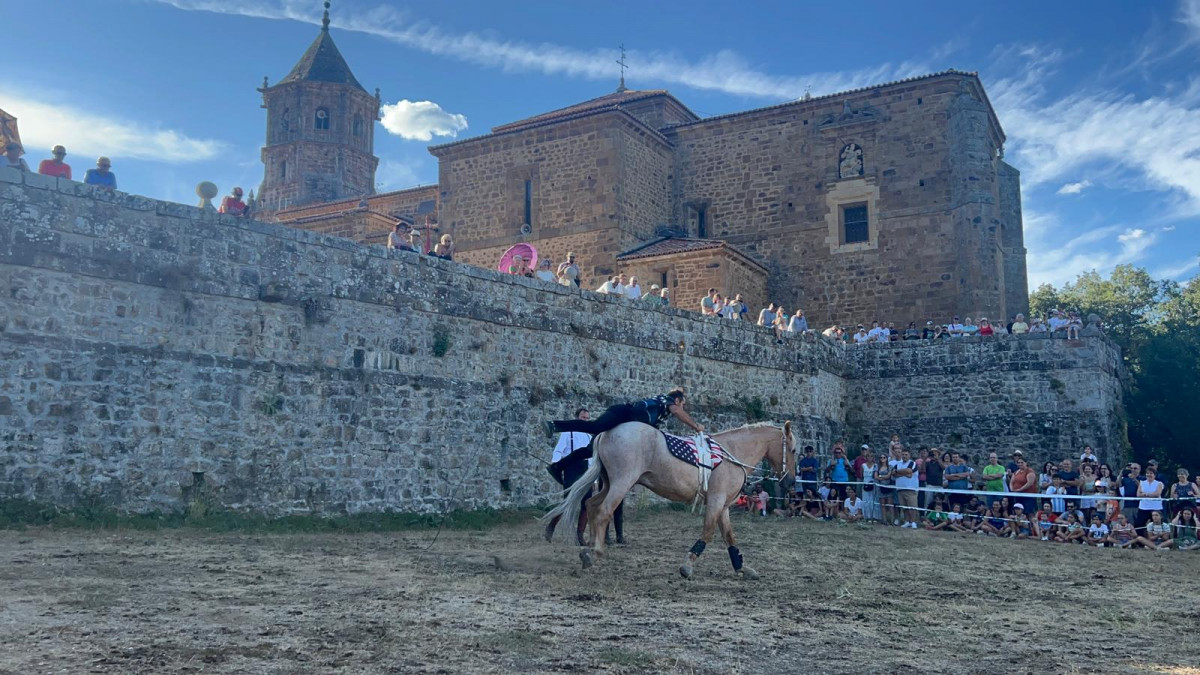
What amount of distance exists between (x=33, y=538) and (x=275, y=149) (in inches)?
1660

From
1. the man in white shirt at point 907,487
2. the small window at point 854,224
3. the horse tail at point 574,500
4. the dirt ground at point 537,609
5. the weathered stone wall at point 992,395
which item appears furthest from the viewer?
the small window at point 854,224

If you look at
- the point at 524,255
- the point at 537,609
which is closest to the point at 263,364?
the point at 537,609

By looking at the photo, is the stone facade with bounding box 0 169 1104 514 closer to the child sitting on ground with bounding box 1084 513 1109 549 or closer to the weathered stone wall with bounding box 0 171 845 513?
the weathered stone wall with bounding box 0 171 845 513

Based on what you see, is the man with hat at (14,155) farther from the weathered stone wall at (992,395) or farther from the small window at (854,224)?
the small window at (854,224)

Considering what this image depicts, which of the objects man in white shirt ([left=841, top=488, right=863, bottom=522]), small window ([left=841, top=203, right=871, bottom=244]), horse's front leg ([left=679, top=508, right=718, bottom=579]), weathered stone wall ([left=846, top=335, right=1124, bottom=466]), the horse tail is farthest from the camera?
small window ([left=841, top=203, right=871, bottom=244])

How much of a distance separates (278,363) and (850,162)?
20.9m

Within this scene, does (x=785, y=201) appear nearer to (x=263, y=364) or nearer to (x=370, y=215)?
(x=370, y=215)

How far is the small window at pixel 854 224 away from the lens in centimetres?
2874

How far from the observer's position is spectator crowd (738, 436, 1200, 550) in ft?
49.3

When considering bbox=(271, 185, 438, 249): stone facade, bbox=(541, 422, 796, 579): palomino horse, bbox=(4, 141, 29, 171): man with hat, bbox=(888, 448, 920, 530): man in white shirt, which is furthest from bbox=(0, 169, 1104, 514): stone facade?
bbox=(271, 185, 438, 249): stone facade

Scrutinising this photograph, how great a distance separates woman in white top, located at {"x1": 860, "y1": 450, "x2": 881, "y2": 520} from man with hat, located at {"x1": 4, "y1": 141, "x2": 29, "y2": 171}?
14.4 m

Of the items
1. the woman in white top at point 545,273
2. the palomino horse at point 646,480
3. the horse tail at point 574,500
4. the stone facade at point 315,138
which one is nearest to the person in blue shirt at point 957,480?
the woman in white top at point 545,273

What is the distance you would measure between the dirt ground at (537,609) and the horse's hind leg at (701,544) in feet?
0.37

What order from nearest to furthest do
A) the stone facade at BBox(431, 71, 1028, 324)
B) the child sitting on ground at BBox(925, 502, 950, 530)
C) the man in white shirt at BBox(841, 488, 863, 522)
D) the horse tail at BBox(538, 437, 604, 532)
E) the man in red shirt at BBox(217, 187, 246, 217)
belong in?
1. the horse tail at BBox(538, 437, 604, 532)
2. the man in red shirt at BBox(217, 187, 246, 217)
3. the child sitting on ground at BBox(925, 502, 950, 530)
4. the man in white shirt at BBox(841, 488, 863, 522)
5. the stone facade at BBox(431, 71, 1028, 324)
